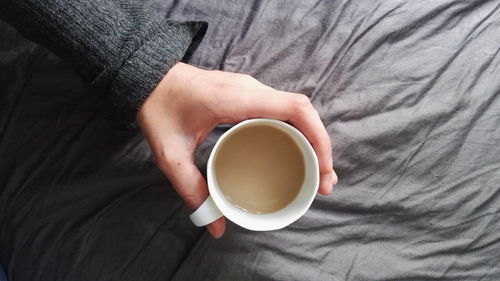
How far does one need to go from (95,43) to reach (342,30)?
0.40m

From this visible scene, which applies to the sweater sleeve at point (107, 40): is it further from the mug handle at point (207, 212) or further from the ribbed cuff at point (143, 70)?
the mug handle at point (207, 212)

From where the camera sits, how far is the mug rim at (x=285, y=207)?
61cm

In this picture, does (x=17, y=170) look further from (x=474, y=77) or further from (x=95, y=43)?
(x=474, y=77)

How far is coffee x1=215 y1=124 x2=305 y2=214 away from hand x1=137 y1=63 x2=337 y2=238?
4cm

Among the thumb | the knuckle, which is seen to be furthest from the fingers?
the thumb

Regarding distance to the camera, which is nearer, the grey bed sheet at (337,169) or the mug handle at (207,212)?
the mug handle at (207,212)

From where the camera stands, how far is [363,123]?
0.74 metres

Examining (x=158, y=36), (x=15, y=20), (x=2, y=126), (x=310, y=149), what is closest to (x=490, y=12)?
(x=310, y=149)

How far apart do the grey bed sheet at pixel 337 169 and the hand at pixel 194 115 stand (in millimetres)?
87

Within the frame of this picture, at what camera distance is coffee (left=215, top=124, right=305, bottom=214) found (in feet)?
2.19

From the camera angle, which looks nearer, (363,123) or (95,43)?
(95,43)

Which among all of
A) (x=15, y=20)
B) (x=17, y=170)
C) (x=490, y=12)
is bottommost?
(x=17, y=170)

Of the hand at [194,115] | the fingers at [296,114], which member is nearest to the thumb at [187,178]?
the hand at [194,115]

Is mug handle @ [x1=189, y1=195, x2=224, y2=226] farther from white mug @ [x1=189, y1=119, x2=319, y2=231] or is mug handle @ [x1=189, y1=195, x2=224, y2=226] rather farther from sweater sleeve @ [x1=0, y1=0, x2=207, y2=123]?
sweater sleeve @ [x1=0, y1=0, x2=207, y2=123]
